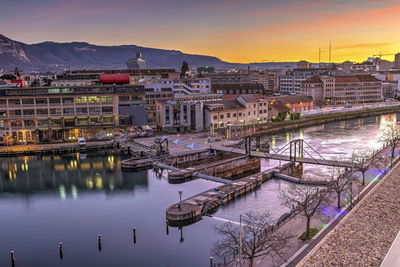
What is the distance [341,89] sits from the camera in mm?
101000

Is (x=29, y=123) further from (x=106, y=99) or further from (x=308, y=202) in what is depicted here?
(x=308, y=202)

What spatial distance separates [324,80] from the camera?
318ft

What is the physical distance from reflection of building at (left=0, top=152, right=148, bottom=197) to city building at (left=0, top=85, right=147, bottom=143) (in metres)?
8.16

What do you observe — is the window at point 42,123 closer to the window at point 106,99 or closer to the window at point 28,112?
the window at point 28,112

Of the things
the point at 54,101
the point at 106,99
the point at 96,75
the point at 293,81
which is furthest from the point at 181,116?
the point at 293,81

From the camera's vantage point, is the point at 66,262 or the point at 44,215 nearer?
the point at 66,262

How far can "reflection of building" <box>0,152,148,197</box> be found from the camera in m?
35.5

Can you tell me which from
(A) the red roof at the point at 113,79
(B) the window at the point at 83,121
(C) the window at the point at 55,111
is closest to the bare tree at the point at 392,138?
(A) the red roof at the point at 113,79

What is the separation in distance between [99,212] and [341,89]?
86.9m

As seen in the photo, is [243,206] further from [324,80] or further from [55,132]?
[324,80]

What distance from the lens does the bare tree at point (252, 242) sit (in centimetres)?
1726

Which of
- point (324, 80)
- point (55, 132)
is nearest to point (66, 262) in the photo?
point (55, 132)

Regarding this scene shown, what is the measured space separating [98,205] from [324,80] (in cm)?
7972

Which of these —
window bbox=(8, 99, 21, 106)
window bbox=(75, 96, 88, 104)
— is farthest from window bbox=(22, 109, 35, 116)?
window bbox=(75, 96, 88, 104)
